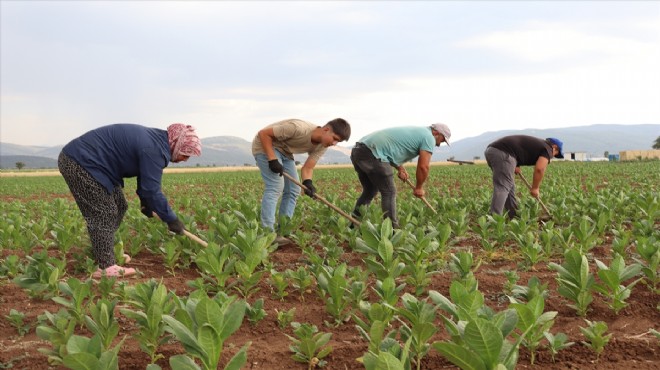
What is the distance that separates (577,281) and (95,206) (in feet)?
13.1

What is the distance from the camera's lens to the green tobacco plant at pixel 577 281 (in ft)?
11.5

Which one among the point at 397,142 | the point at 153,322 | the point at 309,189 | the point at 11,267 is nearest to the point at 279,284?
the point at 153,322

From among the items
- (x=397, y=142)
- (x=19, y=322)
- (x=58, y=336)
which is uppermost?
(x=397, y=142)

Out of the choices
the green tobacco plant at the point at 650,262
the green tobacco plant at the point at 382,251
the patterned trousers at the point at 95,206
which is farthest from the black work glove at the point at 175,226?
the green tobacco plant at the point at 650,262

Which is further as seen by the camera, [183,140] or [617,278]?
[183,140]

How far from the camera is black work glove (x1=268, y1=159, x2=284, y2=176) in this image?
20.4ft

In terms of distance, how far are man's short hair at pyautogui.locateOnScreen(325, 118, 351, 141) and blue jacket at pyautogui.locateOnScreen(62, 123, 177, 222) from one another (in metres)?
1.87

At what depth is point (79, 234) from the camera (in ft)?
23.2

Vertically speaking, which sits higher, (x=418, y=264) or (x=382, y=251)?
(x=382, y=251)

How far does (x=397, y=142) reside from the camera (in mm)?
6848

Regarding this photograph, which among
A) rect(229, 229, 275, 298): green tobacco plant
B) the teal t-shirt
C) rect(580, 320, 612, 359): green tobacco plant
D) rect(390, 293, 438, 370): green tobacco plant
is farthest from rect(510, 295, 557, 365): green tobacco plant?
the teal t-shirt

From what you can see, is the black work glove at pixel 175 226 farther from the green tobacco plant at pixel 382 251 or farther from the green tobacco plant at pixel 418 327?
the green tobacco plant at pixel 418 327

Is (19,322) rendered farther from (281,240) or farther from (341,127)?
(341,127)

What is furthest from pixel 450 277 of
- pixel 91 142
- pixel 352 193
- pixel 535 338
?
pixel 352 193
